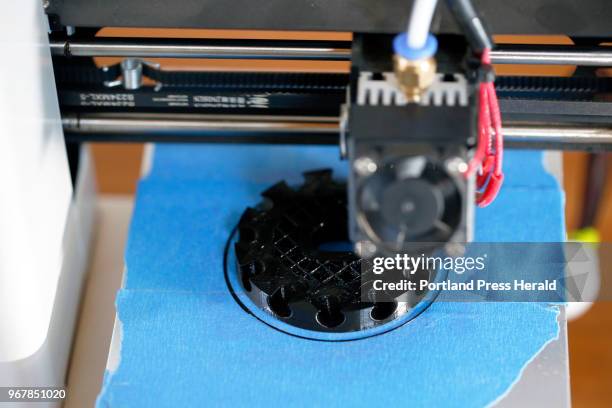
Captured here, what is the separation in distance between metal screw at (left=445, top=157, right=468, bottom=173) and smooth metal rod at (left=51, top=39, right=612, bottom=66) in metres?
0.18

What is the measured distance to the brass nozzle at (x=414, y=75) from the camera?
69cm

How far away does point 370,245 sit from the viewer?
2.32ft

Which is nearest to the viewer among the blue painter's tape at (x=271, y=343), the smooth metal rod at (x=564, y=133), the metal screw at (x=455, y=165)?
the metal screw at (x=455, y=165)

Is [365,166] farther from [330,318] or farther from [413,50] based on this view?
[330,318]

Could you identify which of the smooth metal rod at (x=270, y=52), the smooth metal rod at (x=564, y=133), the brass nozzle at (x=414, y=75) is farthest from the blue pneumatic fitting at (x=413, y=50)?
the smooth metal rod at (x=564, y=133)

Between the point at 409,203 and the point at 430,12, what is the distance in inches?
5.6

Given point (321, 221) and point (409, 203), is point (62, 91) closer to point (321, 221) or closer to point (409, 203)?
point (321, 221)

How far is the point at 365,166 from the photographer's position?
2.18 feet

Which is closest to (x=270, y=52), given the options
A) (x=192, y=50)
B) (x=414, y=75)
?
(x=192, y=50)

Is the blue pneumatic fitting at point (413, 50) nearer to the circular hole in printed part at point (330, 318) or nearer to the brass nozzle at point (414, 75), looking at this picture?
the brass nozzle at point (414, 75)

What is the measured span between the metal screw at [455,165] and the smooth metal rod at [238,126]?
0.87 ft

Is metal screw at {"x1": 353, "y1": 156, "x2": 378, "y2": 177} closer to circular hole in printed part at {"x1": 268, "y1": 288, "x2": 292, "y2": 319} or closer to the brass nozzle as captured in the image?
the brass nozzle

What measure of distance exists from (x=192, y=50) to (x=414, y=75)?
251mm

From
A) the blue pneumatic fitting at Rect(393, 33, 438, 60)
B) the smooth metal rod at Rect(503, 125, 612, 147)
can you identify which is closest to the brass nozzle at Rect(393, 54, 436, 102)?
the blue pneumatic fitting at Rect(393, 33, 438, 60)
